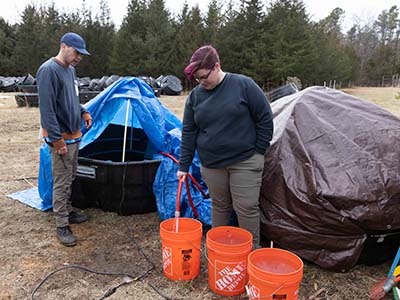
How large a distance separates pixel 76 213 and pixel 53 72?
4.39 ft

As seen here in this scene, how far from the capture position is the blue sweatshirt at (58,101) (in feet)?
8.26

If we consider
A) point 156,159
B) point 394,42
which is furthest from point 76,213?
point 394,42

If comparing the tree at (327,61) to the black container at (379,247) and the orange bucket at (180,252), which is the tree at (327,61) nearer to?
the black container at (379,247)

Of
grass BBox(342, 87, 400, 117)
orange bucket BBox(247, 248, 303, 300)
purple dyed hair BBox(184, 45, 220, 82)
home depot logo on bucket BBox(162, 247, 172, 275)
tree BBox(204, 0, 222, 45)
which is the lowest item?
home depot logo on bucket BBox(162, 247, 172, 275)

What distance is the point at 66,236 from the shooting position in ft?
9.18

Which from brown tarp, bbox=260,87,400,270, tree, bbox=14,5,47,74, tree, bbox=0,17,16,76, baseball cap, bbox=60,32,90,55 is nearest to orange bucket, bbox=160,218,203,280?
brown tarp, bbox=260,87,400,270

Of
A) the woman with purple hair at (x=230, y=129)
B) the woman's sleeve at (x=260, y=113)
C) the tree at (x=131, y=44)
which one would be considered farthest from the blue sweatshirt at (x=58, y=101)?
the tree at (x=131, y=44)

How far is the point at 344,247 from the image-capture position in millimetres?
2283

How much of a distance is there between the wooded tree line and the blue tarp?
1767 centimetres

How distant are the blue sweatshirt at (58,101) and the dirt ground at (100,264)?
872 mm

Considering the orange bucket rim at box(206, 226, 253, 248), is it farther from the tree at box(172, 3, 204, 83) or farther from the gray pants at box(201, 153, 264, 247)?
the tree at box(172, 3, 204, 83)

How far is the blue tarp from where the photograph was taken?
9.96 feet

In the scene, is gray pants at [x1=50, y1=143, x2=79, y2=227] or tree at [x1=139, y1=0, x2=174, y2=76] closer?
gray pants at [x1=50, y1=143, x2=79, y2=227]

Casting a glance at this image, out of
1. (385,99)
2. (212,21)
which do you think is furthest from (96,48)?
(385,99)
